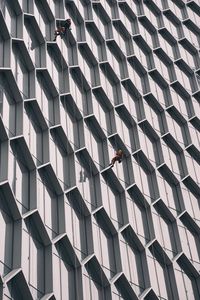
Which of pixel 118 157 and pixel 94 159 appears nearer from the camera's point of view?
pixel 118 157

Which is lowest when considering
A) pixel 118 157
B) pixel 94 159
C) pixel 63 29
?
pixel 94 159

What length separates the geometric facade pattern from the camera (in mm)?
18688

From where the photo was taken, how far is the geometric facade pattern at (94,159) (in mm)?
18688

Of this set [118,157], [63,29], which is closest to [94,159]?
[118,157]

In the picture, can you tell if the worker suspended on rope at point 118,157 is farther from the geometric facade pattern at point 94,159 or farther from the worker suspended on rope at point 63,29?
the worker suspended on rope at point 63,29

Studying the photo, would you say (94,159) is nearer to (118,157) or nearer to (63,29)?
(118,157)

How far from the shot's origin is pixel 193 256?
24266 millimetres

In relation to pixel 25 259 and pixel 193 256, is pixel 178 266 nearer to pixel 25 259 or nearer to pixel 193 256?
pixel 193 256

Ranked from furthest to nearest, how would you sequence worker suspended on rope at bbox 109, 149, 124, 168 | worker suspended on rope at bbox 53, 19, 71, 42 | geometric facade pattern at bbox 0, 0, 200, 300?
worker suspended on rope at bbox 53, 19, 71, 42, worker suspended on rope at bbox 109, 149, 124, 168, geometric facade pattern at bbox 0, 0, 200, 300

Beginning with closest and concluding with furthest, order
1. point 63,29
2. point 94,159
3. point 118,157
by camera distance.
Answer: point 118,157 → point 94,159 → point 63,29

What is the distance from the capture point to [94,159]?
77.3ft

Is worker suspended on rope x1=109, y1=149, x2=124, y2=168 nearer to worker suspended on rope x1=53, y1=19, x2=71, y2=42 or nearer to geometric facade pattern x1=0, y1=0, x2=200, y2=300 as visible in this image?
geometric facade pattern x1=0, y1=0, x2=200, y2=300

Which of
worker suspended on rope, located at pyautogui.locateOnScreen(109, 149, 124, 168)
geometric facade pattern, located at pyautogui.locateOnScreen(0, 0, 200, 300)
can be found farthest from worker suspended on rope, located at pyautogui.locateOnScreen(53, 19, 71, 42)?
worker suspended on rope, located at pyautogui.locateOnScreen(109, 149, 124, 168)

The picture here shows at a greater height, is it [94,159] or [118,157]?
[118,157]
